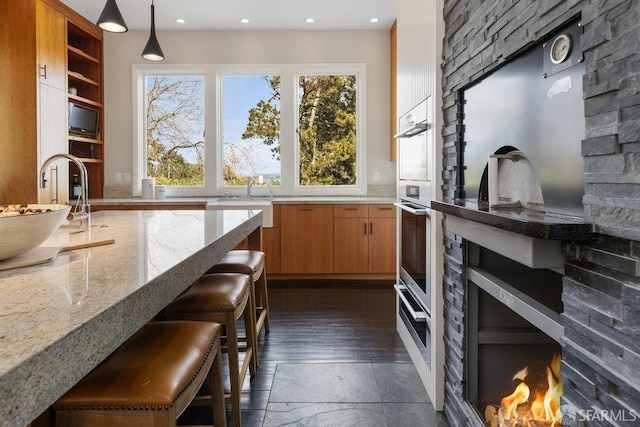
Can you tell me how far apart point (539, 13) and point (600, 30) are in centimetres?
30

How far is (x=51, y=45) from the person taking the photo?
3.88 m

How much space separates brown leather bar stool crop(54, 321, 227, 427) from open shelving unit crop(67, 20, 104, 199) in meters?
4.06

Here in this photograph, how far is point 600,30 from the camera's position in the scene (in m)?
0.87

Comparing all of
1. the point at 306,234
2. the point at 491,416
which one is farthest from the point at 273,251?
the point at 491,416

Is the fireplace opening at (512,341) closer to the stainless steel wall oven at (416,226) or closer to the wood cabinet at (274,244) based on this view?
the stainless steel wall oven at (416,226)

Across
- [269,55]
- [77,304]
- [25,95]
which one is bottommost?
[77,304]

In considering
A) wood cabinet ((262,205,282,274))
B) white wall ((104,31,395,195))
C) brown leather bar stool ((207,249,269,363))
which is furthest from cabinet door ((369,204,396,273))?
brown leather bar stool ((207,249,269,363))

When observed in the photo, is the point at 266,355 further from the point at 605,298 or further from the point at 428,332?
the point at 605,298

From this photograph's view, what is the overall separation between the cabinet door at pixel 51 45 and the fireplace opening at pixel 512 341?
399 centimetres

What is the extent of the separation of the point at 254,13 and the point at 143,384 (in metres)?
4.10

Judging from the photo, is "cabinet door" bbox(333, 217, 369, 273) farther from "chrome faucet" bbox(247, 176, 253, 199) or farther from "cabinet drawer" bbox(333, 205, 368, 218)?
"chrome faucet" bbox(247, 176, 253, 199)

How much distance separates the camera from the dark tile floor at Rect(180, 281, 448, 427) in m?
1.93

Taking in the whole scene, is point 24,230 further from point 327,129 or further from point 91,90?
point 91,90

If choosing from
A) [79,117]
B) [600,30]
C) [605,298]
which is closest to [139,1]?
[79,117]
